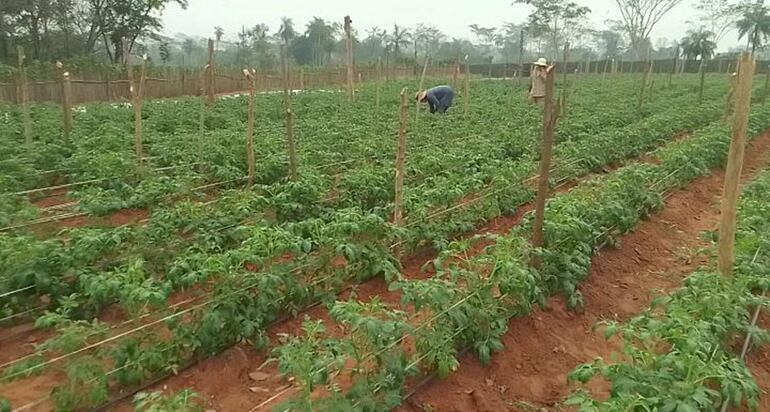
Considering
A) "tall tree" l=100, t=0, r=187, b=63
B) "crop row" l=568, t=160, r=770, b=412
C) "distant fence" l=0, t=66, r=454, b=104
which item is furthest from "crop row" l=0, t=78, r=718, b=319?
"tall tree" l=100, t=0, r=187, b=63

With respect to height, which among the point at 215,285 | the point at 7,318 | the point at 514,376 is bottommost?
the point at 514,376

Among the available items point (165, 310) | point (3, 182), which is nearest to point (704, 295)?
point (165, 310)

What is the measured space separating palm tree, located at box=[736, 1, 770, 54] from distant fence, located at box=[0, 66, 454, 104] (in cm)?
3749

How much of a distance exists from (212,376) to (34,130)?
9246 mm

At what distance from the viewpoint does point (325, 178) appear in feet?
24.7

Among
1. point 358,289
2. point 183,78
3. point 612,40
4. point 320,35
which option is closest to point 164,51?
point 183,78

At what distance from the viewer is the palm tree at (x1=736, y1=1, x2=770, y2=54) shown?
5353cm

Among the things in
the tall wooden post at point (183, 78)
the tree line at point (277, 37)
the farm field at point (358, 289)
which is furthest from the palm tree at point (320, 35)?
the farm field at point (358, 289)

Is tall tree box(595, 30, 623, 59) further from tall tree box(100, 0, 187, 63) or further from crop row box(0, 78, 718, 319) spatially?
crop row box(0, 78, 718, 319)

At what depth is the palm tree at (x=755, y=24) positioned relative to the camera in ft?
176

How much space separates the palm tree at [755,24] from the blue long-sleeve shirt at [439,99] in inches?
1902

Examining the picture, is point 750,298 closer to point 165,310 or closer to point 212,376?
point 212,376

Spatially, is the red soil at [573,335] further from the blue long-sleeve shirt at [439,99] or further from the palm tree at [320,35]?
the palm tree at [320,35]

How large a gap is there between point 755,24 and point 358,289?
60.4m
